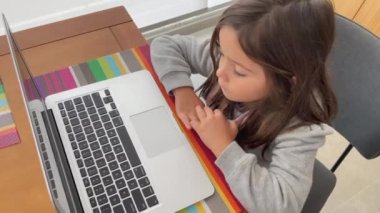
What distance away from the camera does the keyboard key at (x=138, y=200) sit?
0.62 meters

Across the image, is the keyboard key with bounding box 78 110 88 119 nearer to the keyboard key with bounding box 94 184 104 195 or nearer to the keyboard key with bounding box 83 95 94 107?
the keyboard key with bounding box 83 95 94 107

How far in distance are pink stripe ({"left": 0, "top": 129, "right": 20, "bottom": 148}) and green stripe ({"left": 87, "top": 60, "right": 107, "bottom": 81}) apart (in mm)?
206

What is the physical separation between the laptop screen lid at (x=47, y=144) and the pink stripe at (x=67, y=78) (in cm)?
6

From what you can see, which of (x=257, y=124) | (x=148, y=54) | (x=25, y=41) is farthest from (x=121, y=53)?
(x=257, y=124)

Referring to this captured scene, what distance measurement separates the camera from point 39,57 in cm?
85

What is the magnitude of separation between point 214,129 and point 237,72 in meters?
0.12

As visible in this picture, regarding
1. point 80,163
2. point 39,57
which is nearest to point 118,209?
point 80,163

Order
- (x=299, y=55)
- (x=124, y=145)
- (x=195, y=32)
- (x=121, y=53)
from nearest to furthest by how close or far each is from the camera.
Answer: (x=299, y=55)
(x=124, y=145)
(x=121, y=53)
(x=195, y=32)

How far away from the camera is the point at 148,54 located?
87 centimetres

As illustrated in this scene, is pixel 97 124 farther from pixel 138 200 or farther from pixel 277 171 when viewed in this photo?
pixel 277 171

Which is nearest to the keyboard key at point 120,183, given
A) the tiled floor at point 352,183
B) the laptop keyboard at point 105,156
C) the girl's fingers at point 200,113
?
the laptop keyboard at point 105,156

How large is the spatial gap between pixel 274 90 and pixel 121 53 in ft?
1.26

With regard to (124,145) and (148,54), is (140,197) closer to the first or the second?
(124,145)

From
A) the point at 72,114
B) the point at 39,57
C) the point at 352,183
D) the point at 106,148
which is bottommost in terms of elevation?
the point at 352,183
